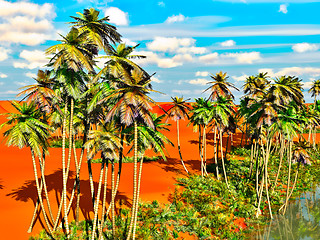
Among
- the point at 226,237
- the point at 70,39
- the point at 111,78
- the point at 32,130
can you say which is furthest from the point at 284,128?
the point at 32,130

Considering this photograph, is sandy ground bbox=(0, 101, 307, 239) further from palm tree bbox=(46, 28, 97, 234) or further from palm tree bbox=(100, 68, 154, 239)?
palm tree bbox=(100, 68, 154, 239)

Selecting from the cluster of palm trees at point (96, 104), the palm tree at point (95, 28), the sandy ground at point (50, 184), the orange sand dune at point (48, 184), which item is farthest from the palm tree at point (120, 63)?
the sandy ground at point (50, 184)

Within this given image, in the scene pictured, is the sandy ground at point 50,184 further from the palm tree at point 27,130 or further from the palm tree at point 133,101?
the palm tree at point 133,101

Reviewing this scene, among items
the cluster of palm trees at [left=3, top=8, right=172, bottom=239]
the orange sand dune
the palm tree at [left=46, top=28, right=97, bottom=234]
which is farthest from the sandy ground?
the palm tree at [left=46, top=28, right=97, bottom=234]

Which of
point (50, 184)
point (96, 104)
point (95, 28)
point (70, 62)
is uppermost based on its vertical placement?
point (95, 28)

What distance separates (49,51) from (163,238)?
1495cm

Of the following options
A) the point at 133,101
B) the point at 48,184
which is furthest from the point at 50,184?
the point at 133,101

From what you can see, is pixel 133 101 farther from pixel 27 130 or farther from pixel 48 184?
pixel 48 184

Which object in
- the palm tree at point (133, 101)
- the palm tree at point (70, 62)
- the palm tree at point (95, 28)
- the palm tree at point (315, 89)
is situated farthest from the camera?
the palm tree at point (315, 89)

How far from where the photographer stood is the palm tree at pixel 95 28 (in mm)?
17359

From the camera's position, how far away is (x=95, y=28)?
59.3 ft

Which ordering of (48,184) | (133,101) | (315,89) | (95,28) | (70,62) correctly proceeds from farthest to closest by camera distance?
(315,89) → (48,184) → (95,28) → (70,62) → (133,101)

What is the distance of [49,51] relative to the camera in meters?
14.5

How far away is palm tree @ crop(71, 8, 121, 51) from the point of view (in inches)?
683
